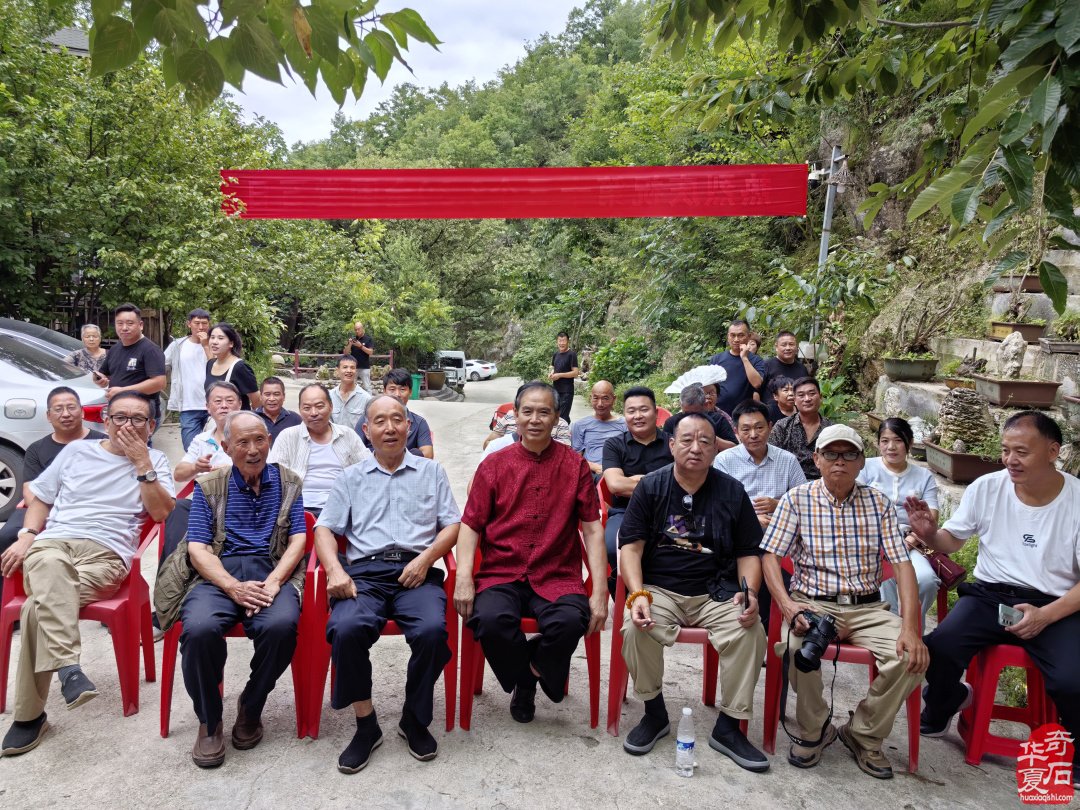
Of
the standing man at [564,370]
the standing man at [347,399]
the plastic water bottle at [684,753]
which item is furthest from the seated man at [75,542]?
the standing man at [564,370]

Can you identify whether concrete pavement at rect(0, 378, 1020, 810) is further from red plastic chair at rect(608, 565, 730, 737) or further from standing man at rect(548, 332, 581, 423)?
standing man at rect(548, 332, 581, 423)

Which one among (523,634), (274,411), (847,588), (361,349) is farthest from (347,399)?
Answer: (361,349)

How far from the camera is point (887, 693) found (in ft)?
9.64

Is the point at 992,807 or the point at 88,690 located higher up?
the point at 88,690

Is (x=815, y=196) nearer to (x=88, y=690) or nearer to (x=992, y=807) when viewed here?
(x=992, y=807)

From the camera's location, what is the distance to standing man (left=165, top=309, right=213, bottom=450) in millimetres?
5789

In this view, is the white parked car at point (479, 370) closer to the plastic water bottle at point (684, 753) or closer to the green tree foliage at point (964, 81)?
the green tree foliage at point (964, 81)

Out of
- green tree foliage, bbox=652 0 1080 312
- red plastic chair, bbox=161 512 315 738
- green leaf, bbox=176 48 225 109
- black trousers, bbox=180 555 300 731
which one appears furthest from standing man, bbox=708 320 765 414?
green leaf, bbox=176 48 225 109

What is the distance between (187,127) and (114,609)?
10.7 meters

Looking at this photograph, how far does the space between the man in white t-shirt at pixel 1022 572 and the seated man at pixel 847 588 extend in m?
0.25

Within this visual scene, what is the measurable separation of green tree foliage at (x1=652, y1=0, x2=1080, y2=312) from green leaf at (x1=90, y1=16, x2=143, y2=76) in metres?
1.75

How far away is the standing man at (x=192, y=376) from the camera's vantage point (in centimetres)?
579

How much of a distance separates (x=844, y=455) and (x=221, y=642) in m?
2.59

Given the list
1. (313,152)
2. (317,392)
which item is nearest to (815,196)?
(317,392)
